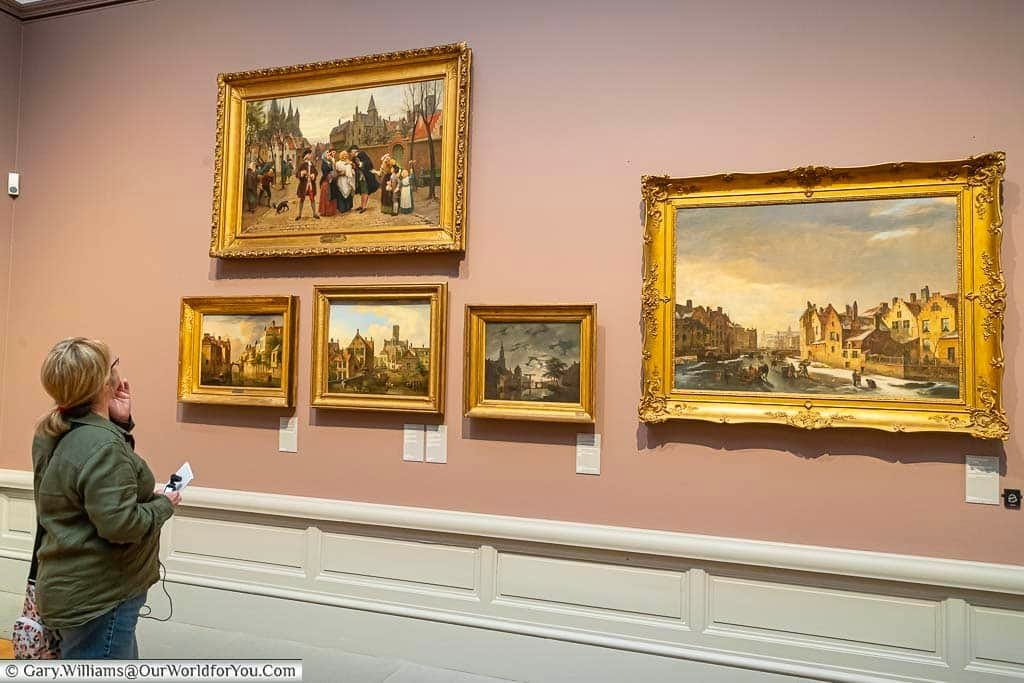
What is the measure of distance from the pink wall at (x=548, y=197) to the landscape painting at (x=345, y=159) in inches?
13.7

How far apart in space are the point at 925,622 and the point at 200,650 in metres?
5.10

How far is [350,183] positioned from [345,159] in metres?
0.20

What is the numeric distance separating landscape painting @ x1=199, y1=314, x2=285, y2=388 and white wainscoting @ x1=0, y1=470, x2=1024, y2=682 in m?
0.97

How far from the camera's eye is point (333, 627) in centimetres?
553

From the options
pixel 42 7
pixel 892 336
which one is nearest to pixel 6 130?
pixel 42 7

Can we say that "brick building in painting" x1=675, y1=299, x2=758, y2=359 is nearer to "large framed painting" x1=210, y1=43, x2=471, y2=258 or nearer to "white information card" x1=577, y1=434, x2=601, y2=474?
"white information card" x1=577, y1=434, x2=601, y2=474

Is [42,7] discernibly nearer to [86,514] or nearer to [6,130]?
[6,130]

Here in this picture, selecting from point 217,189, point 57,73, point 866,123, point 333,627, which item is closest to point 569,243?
point 866,123

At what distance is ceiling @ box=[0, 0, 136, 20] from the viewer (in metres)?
6.64

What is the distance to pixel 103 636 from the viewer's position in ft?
10.5

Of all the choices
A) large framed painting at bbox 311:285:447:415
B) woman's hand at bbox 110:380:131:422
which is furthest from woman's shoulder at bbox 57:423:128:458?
large framed painting at bbox 311:285:447:415

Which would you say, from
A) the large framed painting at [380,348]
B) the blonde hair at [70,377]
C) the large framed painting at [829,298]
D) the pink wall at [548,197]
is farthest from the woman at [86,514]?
the large framed painting at [829,298]

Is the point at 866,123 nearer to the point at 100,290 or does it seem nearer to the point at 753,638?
the point at 753,638

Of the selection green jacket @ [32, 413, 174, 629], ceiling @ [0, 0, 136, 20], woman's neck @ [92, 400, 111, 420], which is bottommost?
green jacket @ [32, 413, 174, 629]
